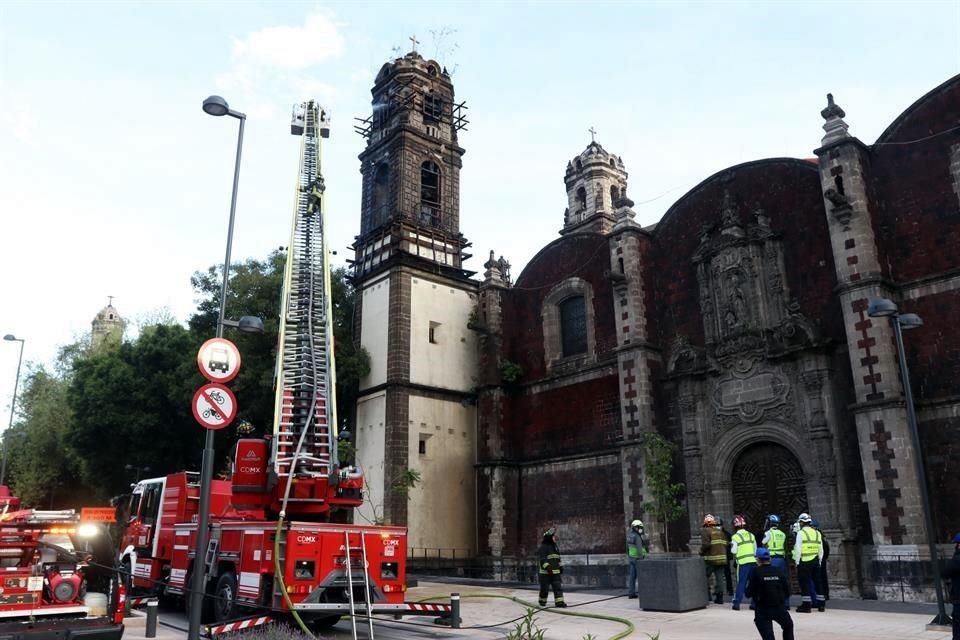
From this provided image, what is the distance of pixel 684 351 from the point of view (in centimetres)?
2352

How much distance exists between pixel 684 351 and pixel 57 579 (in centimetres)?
1848

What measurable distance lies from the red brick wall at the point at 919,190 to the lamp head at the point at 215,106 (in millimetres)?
16810

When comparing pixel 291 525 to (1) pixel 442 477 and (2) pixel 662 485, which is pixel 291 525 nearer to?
(2) pixel 662 485

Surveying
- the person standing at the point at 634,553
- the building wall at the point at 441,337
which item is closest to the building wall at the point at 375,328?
the building wall at the point at 441,337

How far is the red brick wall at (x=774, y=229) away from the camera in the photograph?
69.8ft

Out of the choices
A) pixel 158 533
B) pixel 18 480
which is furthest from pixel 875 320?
pixel 18 480

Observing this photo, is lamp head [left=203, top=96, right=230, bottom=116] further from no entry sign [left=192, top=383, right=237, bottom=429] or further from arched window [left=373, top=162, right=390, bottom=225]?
arched window [left=373, top=162, right=390, bottom=225]

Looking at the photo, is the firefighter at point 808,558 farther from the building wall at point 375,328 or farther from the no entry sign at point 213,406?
the building wall at point 375,328

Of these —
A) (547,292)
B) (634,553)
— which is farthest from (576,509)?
(634,553)

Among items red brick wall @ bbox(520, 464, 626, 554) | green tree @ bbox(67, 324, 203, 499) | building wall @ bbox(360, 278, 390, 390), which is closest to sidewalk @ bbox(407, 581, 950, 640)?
red brick wall @ bbox(520, 464, 626, 554)

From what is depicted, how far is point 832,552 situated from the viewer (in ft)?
61.8

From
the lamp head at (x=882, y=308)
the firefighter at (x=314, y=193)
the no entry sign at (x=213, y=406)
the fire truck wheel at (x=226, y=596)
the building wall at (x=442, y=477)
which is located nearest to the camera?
the no entry sign at (x=213, y=406)

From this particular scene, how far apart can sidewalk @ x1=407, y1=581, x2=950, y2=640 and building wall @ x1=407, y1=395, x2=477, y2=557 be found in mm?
11881

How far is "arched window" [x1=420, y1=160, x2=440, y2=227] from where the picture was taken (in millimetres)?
34562
